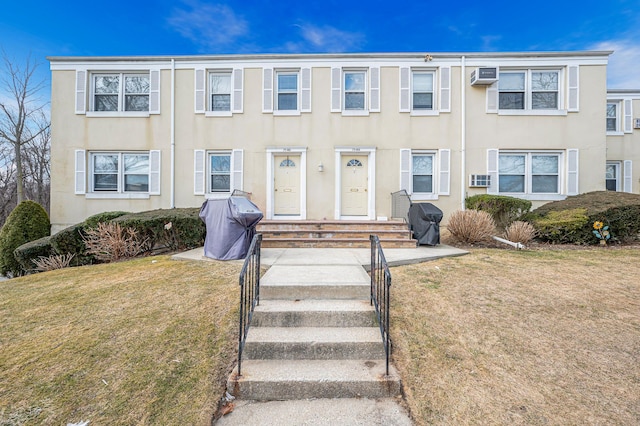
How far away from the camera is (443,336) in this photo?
10.2 ft

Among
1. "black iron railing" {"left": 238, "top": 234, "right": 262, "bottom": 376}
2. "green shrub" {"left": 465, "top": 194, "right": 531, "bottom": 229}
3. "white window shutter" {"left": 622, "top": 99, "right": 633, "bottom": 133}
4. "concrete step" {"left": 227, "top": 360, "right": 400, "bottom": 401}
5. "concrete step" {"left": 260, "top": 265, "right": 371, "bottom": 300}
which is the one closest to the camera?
"concrete step" {"left": 227, "top": 360, "right": 400, "bottom": 401}

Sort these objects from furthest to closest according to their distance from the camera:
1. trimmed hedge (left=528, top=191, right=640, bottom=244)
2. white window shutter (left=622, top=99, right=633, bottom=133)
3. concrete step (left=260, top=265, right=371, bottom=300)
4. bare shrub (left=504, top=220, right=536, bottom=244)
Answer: white window shutter (left=622, top=99, right=633, bottom=133) < bare shrub (left=504, top=220, right=536, bottom=244) < trimmed hedge (left=528, top=191, right=640, bottom=244) < concrete step (left=260, top=265, right=371, bottom=300)

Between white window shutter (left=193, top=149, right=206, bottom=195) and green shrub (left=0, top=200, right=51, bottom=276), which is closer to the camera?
green shrub (left=0, top=200, right=51, bottom=276)

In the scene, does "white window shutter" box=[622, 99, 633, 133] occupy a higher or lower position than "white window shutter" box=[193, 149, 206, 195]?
higher

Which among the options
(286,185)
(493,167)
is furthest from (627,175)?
(286,185)

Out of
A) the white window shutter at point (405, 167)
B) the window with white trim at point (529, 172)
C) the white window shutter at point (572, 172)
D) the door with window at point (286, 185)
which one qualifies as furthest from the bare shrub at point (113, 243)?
the white window shutter at point (572, 172)

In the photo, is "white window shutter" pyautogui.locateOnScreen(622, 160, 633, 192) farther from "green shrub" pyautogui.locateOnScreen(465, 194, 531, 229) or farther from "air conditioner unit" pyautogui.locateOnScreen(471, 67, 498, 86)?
"air conditioner unit" pyautogui.locateOnScreen(471, 67, 498, 86)

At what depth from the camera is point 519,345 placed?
2.94m

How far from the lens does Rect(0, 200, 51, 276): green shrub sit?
7.51 metres

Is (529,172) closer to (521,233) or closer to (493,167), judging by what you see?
(493,167)

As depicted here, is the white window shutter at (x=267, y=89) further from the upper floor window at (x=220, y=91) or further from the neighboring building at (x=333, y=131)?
the upper floor window at (x=220, y=91)

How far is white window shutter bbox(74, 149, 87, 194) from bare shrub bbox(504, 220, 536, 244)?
510 inches

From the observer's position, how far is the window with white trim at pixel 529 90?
31.2 ft

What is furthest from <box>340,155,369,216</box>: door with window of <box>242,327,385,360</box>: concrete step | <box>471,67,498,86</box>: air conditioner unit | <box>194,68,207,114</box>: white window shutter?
<box>242,327,385,360</box>: concrete step
